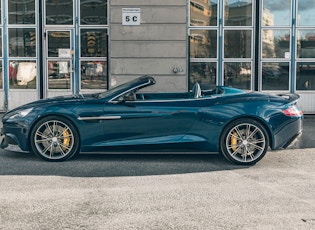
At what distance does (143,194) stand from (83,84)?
858 centimetres

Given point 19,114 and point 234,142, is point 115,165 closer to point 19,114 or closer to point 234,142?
point 19,114

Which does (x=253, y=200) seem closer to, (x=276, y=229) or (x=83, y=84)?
(x=276, y=229)

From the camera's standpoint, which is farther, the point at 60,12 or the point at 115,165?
the point at 60,12

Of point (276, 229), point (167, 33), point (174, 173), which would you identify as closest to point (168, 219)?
point (276, 229)

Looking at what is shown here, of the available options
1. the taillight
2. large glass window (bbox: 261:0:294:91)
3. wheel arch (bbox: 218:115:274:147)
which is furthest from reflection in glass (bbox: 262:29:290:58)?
wheel arch (bbox: 218:115:274:147)

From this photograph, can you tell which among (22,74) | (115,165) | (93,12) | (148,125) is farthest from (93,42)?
(115,165)

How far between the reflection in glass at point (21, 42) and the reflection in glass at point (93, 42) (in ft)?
4.36

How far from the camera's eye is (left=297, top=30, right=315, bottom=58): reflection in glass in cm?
1407

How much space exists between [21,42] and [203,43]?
15.7 feet

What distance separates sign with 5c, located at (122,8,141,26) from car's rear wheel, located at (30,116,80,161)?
6340mm

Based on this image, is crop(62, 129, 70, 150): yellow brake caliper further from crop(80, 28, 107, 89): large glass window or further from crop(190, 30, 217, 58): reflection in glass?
crop(190, 30, 217, 58): reflection in glass

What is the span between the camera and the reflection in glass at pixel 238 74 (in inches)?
558

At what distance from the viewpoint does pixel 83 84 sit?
14227 mm

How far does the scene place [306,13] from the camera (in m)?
14.1
